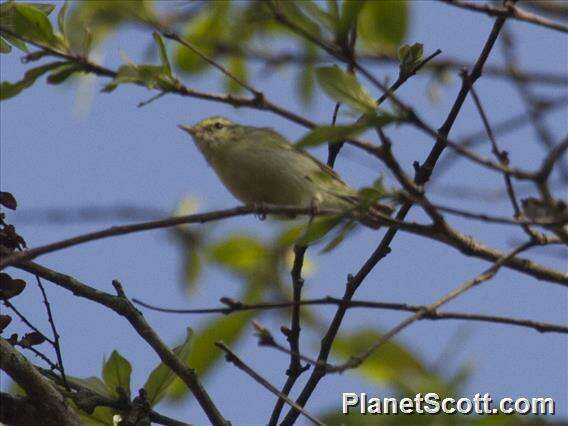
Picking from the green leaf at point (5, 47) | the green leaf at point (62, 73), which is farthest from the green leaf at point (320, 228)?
the green leaf at point (5, 47)

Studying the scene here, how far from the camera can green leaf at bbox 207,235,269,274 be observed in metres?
2.12

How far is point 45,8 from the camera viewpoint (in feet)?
7.44

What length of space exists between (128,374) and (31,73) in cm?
103

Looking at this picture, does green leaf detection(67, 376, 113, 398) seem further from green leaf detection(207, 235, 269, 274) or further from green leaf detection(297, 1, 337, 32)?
green leaf detection(297, 1, 337, 32)

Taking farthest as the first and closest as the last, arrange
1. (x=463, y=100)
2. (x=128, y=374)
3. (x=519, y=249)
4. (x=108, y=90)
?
(x=128, y=374) < (x=463, y=100) < (x=108, y=90) < (x=519, y=249)

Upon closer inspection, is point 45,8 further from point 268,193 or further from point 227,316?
point 268,193

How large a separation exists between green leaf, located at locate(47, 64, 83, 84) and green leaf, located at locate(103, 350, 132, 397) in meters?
0.93

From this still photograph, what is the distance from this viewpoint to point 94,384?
9.50ft

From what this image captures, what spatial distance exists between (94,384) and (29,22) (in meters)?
1.17

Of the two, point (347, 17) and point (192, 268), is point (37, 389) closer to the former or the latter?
point (192, 268)

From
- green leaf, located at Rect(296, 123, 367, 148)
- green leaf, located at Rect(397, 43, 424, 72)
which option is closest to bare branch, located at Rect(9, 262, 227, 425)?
green leaf, located at Rect(397, 43, 424, 72)

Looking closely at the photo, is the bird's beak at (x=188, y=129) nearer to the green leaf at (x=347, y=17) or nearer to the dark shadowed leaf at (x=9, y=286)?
the dark shadowed leaf at (x=9, y=286)

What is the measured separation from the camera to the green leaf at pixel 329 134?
1.60m

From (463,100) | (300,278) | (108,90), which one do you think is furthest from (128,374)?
(463,100)
